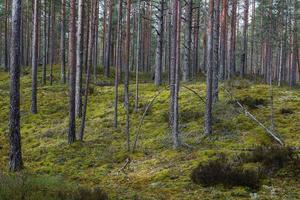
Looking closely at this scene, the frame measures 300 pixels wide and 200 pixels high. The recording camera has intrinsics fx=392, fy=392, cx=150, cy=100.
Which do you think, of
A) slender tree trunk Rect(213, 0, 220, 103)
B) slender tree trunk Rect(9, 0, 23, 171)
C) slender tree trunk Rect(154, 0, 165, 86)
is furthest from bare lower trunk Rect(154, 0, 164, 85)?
slender tree trunk Rect(9, 0, 23, 171)

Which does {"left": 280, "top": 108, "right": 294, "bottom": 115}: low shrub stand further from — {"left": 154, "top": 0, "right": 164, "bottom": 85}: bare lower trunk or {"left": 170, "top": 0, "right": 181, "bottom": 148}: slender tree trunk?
{"left": 154, "top": 0, "right": 164, "bottom": 85}: bare lower trunk

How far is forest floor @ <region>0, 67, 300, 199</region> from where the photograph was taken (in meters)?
10.1

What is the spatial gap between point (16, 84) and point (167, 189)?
5.61 metres

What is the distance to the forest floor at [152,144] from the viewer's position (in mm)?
10125

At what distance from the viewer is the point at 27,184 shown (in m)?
8.16

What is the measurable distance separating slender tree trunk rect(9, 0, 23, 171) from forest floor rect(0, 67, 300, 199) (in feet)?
1.86

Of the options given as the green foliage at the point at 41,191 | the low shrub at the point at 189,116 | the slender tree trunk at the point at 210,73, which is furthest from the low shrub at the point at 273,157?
the low shrub at the point at 189,116

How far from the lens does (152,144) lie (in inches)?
601

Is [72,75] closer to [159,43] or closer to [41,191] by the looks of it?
[41,191]

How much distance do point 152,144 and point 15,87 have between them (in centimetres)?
574

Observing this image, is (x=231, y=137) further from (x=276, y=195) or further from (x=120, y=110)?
(x=120, y=110)

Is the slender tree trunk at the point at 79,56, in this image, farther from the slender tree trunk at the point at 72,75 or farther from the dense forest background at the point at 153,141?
the slender tree trunk at the point at 72,75

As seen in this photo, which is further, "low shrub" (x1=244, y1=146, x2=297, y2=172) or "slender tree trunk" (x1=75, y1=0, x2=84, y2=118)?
"slender tree trunk" (x1=75, y1=0, x2=84, y2=118)

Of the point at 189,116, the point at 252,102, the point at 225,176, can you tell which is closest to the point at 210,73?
the point at 189,116
